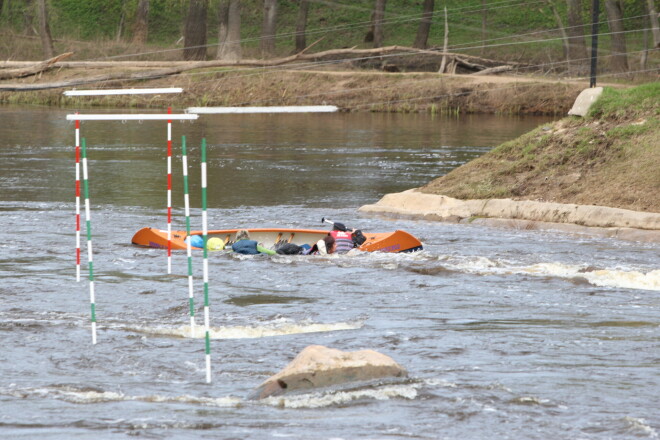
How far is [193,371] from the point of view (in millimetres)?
9945

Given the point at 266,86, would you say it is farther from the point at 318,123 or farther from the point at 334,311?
the point at 334,311

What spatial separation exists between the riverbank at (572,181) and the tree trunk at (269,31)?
30.5 meters

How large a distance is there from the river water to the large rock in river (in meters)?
0.10

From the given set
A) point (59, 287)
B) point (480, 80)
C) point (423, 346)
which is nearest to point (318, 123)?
point (480, 80)

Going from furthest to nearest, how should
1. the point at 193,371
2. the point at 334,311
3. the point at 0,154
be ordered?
the point at 0,154 → the point at 334,311 → the point at 193,371

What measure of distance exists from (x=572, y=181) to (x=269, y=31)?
3425cm

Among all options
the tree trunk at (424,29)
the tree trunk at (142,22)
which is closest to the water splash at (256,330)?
the tree trunk at (424,29)

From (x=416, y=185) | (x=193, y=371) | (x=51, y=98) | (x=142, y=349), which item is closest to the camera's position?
(x=193, y=371)

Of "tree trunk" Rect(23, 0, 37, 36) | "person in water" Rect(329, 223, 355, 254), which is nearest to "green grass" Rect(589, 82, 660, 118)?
"person in water" Rect(329, 223, 355, 254)

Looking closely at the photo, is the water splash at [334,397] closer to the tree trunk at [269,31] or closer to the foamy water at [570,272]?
the foamy water at [570,272]

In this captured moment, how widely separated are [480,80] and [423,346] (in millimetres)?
36472

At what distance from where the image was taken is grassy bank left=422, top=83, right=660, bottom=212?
64.5 feet

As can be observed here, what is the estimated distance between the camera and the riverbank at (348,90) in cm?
4566

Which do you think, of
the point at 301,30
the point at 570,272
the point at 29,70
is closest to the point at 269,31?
the point at 301,30
